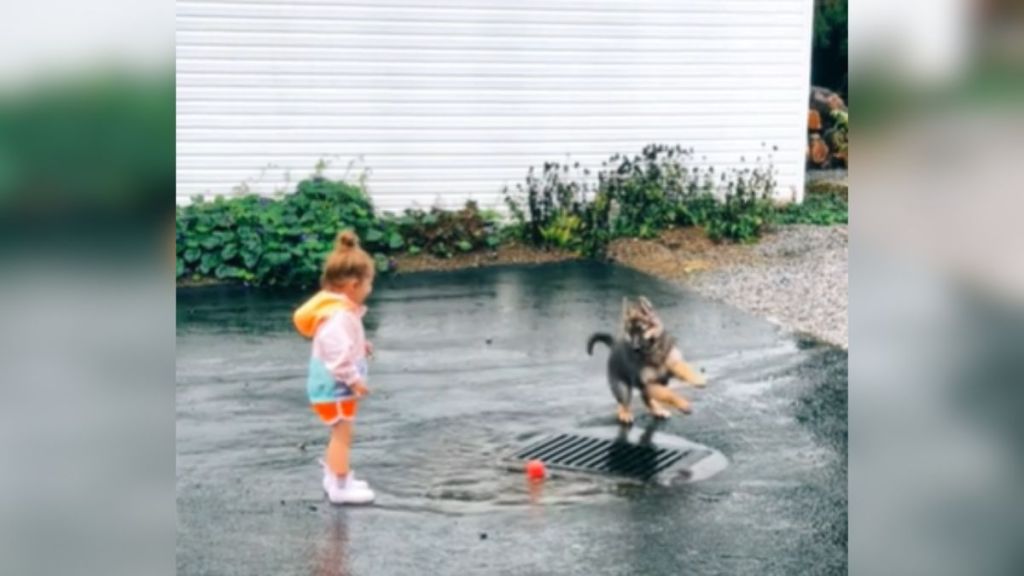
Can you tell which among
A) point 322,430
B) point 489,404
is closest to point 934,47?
point 489,404

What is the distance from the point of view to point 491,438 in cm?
648

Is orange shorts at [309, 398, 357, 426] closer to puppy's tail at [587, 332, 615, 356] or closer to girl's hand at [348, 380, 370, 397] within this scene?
girl's hand at [348, 380, 370, 397]

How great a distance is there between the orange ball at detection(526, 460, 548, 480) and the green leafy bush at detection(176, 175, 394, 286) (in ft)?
3.76

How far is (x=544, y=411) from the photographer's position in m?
6.55

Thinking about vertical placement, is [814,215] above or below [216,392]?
above

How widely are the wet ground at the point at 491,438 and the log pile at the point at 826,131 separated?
78 cm

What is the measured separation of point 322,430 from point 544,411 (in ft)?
3.01

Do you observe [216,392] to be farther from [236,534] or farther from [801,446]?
[801,446]

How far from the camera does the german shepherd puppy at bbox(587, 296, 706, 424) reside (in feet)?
21.7

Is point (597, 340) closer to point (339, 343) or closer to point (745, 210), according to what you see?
point (745, 210)

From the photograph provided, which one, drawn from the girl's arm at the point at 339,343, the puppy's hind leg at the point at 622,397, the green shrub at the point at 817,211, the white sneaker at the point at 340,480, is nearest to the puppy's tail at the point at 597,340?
the puppy's hind leg at the point at 622,397

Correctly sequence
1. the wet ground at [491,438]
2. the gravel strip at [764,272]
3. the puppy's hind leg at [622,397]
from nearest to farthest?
the wet ground at [491,438]
the puppy's hind leg at [622,397]
the gravel strip at [764,272]

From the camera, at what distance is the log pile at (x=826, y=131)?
6621 mm

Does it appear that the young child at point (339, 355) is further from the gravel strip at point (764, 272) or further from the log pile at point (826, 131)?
the log pile at point (826, 131)
